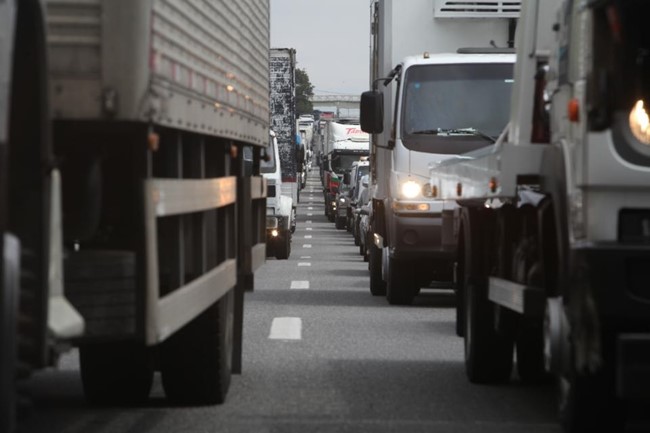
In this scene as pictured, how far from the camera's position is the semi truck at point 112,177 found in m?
5.78

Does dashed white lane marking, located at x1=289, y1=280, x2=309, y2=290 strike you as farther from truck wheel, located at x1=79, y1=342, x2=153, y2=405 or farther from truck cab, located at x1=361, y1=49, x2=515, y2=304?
truck wheel, located at x1=79, y1=342, x2=153, y2=405

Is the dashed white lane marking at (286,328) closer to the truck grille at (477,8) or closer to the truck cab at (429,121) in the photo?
the truck cab at (429,121)

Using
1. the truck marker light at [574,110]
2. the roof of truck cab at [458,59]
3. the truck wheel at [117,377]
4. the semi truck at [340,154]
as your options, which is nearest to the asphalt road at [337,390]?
the truck wheel at [117,377]

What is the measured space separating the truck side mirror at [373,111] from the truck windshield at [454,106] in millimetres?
450

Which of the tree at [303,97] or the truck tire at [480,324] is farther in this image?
the tree at [303,97]

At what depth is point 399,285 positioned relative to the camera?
20.0m

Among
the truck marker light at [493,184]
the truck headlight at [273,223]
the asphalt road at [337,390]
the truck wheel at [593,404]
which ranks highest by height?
the truck marker light at [493,184]

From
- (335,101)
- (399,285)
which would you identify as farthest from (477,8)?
(335,101)

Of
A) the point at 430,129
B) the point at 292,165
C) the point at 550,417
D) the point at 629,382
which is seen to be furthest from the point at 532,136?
the point at 292,165

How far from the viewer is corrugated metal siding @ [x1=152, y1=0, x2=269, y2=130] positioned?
284 inches

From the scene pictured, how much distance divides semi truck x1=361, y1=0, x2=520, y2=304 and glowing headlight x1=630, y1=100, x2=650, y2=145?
1093cm

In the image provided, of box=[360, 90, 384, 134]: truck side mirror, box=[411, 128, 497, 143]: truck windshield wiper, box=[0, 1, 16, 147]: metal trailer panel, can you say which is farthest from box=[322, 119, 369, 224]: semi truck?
box=[0, 1, 16, 147]: metal trailer panel

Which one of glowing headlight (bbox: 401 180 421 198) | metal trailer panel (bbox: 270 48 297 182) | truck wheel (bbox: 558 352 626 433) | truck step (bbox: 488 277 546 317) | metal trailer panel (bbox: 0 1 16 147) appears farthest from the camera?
metal trailer panel (bbox: 270 48 297 182)

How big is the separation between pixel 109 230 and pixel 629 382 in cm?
208
